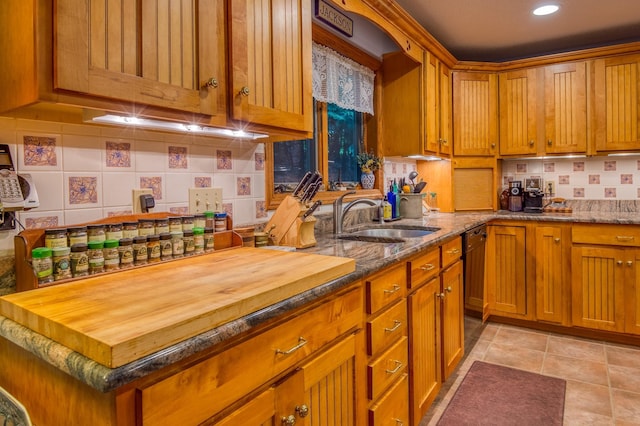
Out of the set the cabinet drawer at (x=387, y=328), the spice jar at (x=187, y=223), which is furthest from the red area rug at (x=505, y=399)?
the spice jar at (x=187, y=223)

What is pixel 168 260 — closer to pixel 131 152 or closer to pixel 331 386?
pixel 131 152

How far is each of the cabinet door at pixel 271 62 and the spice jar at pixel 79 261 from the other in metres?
0.57

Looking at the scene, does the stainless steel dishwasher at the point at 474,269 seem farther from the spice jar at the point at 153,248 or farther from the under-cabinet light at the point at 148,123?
the spice jar at the point at 153,248

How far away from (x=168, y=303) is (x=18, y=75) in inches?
24.3

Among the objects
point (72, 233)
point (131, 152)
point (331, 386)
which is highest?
point (131, 152)

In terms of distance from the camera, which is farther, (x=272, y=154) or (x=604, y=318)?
(x=604, y=318)

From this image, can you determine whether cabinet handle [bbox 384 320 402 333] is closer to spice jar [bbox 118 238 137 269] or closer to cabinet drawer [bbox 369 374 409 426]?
cabinet drawer [bbox 369 374 409 426]

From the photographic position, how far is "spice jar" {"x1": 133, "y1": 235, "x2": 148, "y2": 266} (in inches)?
46.3

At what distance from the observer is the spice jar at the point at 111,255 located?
1.11m

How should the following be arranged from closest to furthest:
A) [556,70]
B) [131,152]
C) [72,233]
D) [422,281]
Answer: [72,233] < [131,152] < [422,281] < [556,70]

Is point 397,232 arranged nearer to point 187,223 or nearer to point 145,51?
point 187,223

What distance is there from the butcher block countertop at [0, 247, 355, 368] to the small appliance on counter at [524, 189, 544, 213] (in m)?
2.73

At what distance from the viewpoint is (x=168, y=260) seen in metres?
1.25

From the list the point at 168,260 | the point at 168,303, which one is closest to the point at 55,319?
the point at 168,303
